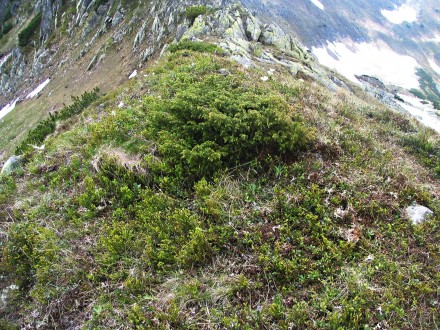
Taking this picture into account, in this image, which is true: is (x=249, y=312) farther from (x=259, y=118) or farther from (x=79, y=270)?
Result: (x=259, y=118)

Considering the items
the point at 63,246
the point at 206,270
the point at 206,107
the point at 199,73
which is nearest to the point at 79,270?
the point at 63,246

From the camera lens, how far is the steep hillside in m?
4.34

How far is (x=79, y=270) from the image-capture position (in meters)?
5.15

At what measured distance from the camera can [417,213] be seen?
215 inches

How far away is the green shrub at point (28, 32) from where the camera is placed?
53.0m

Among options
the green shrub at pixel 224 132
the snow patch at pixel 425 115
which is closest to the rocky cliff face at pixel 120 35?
the green shrub at pixel 224 132

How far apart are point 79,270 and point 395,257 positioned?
502 centimetres

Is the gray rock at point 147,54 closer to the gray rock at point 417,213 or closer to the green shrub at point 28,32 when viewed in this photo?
the gray rock at point 417,213

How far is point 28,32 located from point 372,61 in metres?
138

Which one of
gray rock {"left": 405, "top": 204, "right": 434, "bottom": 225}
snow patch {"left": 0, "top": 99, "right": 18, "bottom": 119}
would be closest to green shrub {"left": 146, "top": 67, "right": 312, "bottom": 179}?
gray rock {"left": 405, "top": 204, "right": 434, "bottom": 225}

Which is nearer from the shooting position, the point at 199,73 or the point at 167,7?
the point at 199,73

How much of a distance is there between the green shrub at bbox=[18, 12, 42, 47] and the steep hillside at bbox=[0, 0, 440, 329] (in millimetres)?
55264

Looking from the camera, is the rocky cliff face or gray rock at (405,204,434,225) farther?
the rocky cliff face

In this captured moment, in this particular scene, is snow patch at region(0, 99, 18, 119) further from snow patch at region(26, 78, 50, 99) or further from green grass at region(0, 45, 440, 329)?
green grass at region(0, 45, 440, 329)
